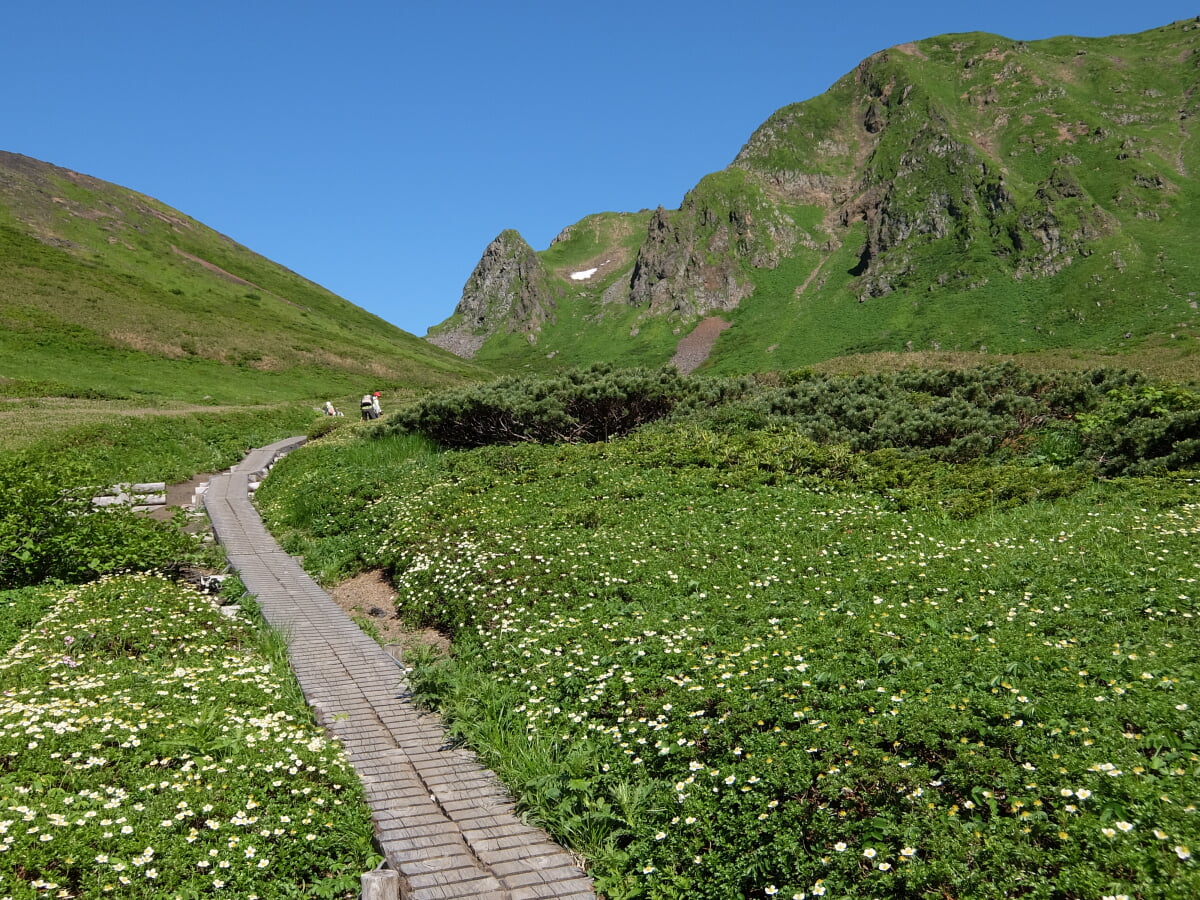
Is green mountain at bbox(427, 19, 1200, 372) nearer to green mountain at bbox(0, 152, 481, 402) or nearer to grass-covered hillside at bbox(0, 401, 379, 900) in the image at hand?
green mountain at bbox(0, 152, 481, 402)

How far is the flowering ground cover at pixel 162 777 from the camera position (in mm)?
5473

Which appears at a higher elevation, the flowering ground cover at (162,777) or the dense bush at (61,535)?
the dense bush at (61,535)

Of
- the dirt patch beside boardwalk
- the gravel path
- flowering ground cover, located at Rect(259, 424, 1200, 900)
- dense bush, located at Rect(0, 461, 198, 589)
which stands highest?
the gravel path

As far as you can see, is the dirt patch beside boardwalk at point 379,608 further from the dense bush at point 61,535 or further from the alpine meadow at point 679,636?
the dense bush at point 61,535

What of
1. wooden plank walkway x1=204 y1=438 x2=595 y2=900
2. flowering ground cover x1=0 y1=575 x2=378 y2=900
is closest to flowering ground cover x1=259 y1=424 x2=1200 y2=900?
wooden plank walkway x1=204 y1=438 x2=595 y2=900

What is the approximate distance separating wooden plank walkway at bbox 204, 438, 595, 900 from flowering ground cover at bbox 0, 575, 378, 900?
332mm

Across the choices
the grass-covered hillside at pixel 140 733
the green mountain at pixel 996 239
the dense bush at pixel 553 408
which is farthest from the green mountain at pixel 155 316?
the green mountain at pixel 996 239

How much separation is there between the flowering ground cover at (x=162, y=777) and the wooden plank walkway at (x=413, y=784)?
0.33m

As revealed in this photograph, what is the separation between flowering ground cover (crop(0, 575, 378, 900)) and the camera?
18.0 ft

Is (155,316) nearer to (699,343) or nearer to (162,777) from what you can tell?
(162,777)

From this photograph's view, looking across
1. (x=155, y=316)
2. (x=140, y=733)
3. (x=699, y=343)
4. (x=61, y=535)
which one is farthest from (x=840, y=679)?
(x=699, y=343)

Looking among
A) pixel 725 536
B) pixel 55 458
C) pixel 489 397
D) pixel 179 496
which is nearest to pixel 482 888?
pixel 725 536

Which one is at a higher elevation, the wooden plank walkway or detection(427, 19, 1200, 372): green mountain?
detection(427, 19, 1200, 372): green mountain

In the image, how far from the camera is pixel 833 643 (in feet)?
27.5
